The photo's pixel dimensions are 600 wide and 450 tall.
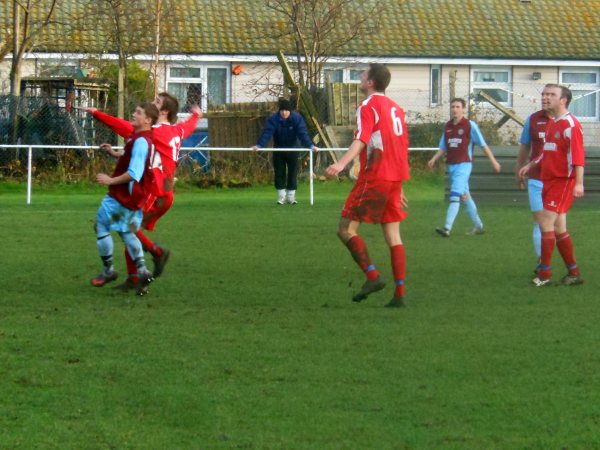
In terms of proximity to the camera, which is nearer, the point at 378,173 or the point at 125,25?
the point at 378,173

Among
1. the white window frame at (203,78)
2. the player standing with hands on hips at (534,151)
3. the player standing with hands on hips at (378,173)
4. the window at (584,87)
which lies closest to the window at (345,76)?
the white window frame at (203,78)

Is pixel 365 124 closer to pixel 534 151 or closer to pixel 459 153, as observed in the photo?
pixel 534 151

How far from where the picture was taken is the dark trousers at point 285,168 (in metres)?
20.7

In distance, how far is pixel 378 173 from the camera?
30.0 ft

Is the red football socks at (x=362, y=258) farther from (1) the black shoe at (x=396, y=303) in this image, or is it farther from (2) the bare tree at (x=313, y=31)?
(2) the bare tree at (x=313, y=31)

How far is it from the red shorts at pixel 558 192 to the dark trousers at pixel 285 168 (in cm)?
1032

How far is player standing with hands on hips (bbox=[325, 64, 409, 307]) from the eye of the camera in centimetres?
905

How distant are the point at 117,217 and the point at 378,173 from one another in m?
2.14

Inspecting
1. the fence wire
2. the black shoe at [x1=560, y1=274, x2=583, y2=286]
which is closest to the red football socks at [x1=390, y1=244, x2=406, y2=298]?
the black shoe at [x1=560, y1=274, x2=583, y2=286]

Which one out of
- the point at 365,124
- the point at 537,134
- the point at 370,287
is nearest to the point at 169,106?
the point at 365,124

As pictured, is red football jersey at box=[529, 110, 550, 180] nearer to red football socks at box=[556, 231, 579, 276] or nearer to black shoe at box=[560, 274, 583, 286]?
red football socks at box=[556, 231, 579, 276]

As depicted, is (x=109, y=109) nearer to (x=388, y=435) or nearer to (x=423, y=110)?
(x=423, y=110)

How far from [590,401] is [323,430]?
1.42 meters

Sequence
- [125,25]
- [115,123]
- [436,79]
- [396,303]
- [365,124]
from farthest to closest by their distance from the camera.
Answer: [436,79], [125,25], [115,123], [396,303], [365,124]
